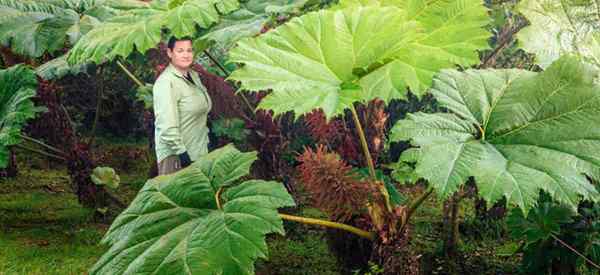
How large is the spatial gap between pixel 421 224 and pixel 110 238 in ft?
6.65

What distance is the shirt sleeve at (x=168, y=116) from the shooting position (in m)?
2.38

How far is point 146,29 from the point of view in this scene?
6.76 ft

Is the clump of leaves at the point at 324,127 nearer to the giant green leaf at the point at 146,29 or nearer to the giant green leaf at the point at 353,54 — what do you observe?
the giant green leaf at the point at 146,29

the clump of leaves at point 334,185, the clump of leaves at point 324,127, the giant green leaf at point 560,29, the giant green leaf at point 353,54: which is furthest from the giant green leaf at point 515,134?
the clump of leaves at point 324,127

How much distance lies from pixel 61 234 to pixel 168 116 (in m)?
1.23

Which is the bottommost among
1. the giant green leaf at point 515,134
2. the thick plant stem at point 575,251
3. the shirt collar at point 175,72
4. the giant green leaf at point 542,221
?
the thick plant stem at point 575,251

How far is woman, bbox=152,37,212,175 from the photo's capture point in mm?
2393

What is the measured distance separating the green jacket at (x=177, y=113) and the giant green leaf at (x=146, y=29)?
0.32 meters

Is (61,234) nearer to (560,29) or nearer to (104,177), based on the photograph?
(104,177)

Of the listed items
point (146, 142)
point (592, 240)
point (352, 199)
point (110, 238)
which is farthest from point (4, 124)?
point (592, 240)

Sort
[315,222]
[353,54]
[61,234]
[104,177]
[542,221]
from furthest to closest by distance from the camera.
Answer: [104,177]
[61,234]
[542,221]
[315,222]
[353,54]

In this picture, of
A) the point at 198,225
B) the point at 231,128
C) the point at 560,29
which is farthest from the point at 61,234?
the point at 560,29

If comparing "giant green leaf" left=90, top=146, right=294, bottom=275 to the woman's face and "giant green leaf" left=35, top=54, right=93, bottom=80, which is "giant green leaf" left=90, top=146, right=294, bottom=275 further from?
"giant green leaf" left=35, top=54, right=93, bottom=80

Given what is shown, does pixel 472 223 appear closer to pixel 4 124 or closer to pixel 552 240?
pixel 552 240
